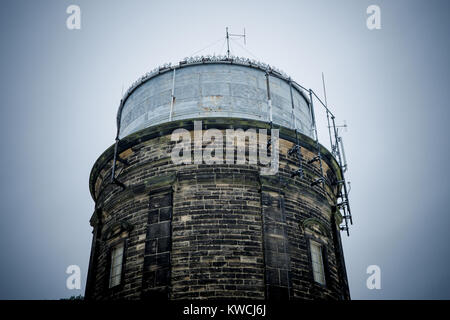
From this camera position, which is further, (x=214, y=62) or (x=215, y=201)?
(x=214, y=62)

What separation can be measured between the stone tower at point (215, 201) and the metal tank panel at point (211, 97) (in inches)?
1.6

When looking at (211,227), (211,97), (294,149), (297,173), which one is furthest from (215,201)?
(211,97)

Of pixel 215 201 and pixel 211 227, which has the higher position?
pixel 215 201

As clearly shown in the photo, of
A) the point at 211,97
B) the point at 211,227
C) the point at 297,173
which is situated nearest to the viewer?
the point at 211,227

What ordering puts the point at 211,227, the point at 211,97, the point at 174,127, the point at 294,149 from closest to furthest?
the point at 211,227
the point at 174,127
the point at 294,149
the point at 211,97

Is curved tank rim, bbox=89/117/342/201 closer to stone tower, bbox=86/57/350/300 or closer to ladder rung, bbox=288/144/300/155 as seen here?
stone tower, bbox=86/57/350/300

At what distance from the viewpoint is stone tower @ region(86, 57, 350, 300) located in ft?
33.7

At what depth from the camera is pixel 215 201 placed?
439 inches

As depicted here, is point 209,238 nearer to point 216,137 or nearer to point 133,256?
point 133,256

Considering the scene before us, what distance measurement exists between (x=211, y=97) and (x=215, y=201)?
12.3 ft

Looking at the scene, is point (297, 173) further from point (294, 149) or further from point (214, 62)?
point (214, 62)

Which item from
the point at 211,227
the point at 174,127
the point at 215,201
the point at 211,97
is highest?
the point at 211,97

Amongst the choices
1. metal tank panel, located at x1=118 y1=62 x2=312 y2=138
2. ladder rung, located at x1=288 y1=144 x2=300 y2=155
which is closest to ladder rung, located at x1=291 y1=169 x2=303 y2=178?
ladder rung, located at x1=288 y1=144 x2=300 y2=155

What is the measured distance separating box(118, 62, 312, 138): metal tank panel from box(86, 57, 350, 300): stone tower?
40mm
